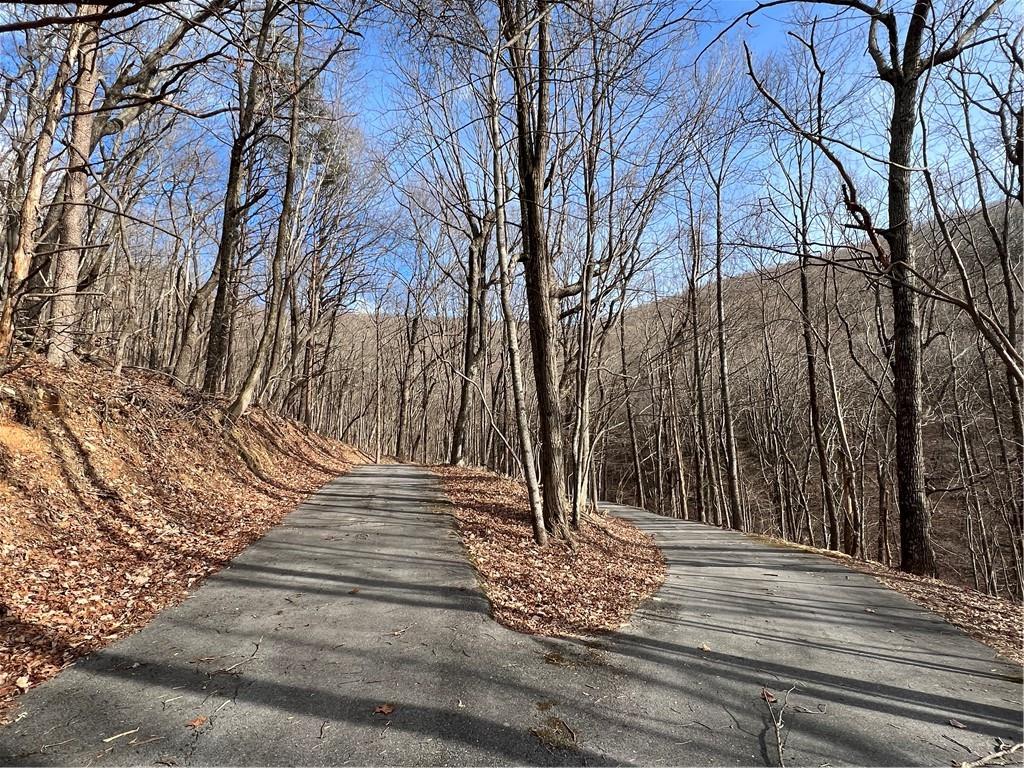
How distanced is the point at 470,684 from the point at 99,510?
15.5ft

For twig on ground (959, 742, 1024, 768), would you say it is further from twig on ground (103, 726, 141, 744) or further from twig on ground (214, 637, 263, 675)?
twig on ground (103, 726, 141, 744)

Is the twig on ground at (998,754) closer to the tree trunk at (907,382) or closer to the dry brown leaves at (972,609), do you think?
the dry brown leaves at (972,609)

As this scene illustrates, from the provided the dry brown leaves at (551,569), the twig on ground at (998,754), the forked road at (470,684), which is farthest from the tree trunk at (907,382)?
the twig on ground at (998,754)

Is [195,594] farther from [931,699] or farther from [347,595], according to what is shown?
[931,699]

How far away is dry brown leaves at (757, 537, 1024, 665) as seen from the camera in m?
4.51

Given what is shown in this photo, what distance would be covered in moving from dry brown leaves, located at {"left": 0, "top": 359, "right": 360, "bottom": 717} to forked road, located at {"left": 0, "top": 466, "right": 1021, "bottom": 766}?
0.38 meters

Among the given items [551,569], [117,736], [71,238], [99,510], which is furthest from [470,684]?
[71,238]

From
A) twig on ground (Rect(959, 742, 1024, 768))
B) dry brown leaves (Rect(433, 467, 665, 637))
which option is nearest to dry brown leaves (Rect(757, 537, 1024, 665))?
twig on ground (Rect(959, 742, 1024, 768))

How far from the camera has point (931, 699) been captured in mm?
3469

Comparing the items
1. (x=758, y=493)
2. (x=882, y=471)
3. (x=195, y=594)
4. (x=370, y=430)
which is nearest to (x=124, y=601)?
(x=195, y=594)

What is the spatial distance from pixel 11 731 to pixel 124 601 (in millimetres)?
1686

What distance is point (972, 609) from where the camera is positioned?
17.6 feet

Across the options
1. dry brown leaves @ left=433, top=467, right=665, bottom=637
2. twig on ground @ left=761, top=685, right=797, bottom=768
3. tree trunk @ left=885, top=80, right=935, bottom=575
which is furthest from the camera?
tree trunk @ left=885, top=80, right=935, bottom=575

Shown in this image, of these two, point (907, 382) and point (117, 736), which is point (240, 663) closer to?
point (117, 736)
